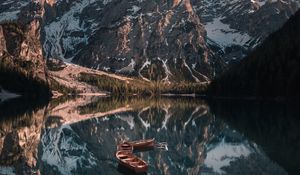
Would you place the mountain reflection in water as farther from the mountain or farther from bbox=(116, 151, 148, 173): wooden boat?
the mountain

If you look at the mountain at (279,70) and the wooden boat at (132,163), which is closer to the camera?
the wooden boat at (132,163)

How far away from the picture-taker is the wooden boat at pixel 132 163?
50.0m

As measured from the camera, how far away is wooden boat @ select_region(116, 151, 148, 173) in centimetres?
4997

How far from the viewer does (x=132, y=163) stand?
52.1 meters

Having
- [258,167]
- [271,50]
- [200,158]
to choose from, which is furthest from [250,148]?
[271,50]

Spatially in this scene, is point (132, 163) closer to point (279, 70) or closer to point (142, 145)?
point (142, 145)

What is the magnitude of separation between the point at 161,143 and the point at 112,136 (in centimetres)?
1533

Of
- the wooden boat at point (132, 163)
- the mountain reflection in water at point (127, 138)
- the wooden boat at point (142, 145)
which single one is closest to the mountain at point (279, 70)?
the mountain reflection in water at point (127, 138)

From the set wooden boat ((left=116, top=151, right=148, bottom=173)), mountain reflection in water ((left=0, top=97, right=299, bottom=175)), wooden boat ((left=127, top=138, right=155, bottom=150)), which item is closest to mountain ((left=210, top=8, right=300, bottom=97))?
mountain reflection in water ((left=0, top=97, right=299, bottom=175))

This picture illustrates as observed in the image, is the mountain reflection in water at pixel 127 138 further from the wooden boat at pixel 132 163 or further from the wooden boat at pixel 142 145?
the wooden boat at pixel 142 145

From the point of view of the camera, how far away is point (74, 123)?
118125 mm

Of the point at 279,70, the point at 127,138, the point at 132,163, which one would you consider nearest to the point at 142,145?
the point at 127,138

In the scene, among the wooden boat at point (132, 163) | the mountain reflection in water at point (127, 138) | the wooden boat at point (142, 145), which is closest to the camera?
the wooden boat at point (132, 163)

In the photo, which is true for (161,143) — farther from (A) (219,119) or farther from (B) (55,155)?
(A) (219,119)
